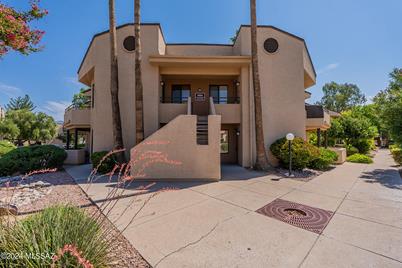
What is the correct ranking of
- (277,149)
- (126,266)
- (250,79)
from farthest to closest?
(250,79), (277,149), (126,266)

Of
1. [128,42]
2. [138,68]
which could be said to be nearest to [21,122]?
[128,42]

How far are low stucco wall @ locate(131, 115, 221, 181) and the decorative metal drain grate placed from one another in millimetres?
3323

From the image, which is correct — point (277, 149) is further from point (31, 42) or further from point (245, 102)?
point (31, 42)

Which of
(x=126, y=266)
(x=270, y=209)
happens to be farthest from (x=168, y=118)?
(x=126, y=266)

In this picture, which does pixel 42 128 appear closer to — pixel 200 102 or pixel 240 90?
pixel 200 102

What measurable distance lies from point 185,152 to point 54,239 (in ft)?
20.1

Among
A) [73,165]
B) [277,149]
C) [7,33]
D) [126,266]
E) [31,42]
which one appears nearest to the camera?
[126,266]

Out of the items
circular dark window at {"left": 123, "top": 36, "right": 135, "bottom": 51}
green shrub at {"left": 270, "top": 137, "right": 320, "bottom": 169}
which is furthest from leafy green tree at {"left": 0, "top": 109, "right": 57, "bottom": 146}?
green shrub at {"left": 270, "top": 137, "right": 320, "bottom": 169}

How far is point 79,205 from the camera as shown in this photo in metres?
5.19

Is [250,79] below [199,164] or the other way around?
the other way around

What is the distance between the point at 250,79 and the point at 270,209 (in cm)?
861

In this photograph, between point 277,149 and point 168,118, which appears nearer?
point 277,149

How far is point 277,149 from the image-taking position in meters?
10.9

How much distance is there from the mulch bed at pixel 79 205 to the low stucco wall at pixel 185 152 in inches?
101
